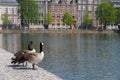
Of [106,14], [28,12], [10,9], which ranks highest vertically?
[10,9]

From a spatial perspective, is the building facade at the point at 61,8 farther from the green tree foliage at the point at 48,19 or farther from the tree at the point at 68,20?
the tree at the point at 68,20

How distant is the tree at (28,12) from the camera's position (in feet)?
349

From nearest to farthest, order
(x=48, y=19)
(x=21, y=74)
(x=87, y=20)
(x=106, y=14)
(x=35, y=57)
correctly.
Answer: (x=21, y=74), (x=35, y=57), (x=106, y=14), (x=87, y=20), (x=48, y=19)

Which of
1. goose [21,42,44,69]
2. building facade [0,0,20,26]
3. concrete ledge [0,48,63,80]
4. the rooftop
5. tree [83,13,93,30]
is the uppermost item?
the rooftop

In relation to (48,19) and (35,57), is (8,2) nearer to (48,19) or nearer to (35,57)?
(48,19)

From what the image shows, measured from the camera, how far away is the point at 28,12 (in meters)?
107

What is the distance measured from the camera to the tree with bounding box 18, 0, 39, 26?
106375 millimetres


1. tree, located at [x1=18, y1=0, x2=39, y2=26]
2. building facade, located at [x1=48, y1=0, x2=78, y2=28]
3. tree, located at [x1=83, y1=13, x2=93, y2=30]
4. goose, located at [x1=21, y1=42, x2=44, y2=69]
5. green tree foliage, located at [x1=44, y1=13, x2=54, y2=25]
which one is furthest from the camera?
building facade, located at [x1=48, y1=0, x2=78, y2=28]

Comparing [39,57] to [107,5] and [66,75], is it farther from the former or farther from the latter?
[107,5]

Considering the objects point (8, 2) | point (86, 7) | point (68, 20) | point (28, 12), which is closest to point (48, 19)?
point (68, 20)

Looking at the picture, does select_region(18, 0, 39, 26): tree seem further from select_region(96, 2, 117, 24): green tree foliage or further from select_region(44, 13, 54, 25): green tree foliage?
select_region(96, 2, 117, 24): green tree foliage

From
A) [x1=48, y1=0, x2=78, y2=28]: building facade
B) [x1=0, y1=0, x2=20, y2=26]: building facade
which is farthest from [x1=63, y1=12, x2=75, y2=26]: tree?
[x1=0, y1=0, x2=20, y2=26]: building facade

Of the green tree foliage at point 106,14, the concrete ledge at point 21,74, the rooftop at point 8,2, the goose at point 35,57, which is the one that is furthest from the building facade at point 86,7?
the goose at point 35,57

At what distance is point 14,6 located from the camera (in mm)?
124000
